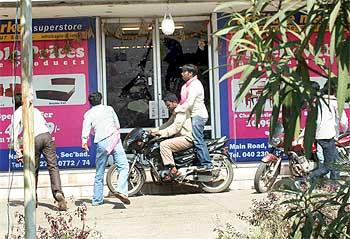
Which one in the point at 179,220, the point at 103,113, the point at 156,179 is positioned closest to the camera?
the point at 179,220

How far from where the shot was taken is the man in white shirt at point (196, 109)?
1100cm

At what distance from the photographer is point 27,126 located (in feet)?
15.5

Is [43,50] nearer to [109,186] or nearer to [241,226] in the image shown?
[109,186]

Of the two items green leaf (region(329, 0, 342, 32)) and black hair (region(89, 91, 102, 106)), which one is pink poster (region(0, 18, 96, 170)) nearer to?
black hair (region(89, 91, 102, 106))

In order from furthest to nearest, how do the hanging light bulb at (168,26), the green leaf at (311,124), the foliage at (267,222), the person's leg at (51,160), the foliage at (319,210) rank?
the hanging light bulb at (168,26) → the person's leg at (51,160) → the foliage at (267,222) → the foliage at (319,210) → the green leaf at (311,124)

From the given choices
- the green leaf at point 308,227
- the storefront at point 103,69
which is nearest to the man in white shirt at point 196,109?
the storefront at point 103,69

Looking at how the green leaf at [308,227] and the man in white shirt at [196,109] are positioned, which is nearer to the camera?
the green leaf at [308,227]

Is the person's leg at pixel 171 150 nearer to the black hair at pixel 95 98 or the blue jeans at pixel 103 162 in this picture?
the blue jeans at pixel 103 162

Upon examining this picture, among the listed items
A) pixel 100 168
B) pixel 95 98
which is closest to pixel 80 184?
pixel 100 168

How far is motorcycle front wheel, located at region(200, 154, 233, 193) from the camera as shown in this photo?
11.4 metres

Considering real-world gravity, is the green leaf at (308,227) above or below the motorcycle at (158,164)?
above

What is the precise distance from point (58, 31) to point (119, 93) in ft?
5.15

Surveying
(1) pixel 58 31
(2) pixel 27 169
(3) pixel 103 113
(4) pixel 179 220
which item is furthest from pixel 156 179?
(2) pixel 27 169

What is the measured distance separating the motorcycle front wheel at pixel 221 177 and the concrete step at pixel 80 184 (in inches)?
11.1
